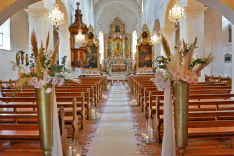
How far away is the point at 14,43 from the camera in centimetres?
1686

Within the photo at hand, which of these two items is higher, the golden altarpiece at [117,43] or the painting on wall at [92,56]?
the golden altarpiece at [117,43]

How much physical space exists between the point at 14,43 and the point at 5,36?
0.95 meters

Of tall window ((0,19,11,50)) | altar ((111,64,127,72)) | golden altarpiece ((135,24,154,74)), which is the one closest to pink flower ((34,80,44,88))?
tall window ((0,19,11,50))

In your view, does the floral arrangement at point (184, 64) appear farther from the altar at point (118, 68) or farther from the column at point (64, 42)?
the altar at point (118, 68)

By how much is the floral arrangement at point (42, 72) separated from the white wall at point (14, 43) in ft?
42.2

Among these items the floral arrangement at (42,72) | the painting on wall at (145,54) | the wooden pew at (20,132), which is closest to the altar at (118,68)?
the painting on wall at (145,54)

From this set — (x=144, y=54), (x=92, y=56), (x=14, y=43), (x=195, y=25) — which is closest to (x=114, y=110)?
(x=195, y=25)

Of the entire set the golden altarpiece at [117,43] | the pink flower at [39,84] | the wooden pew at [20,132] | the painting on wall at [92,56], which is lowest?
the wooden pew at [20,132]

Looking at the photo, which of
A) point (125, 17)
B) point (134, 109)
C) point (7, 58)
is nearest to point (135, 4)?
point (125, 17)

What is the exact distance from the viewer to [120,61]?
3181cm

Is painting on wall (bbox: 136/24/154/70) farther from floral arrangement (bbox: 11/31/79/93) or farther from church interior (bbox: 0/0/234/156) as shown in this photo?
floral arrangement (bbox: 11/31/79/93)

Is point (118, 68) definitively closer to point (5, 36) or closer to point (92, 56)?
point (92, 56)

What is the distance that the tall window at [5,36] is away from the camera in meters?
15.7

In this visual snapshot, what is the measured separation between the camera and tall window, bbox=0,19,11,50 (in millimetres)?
15672
